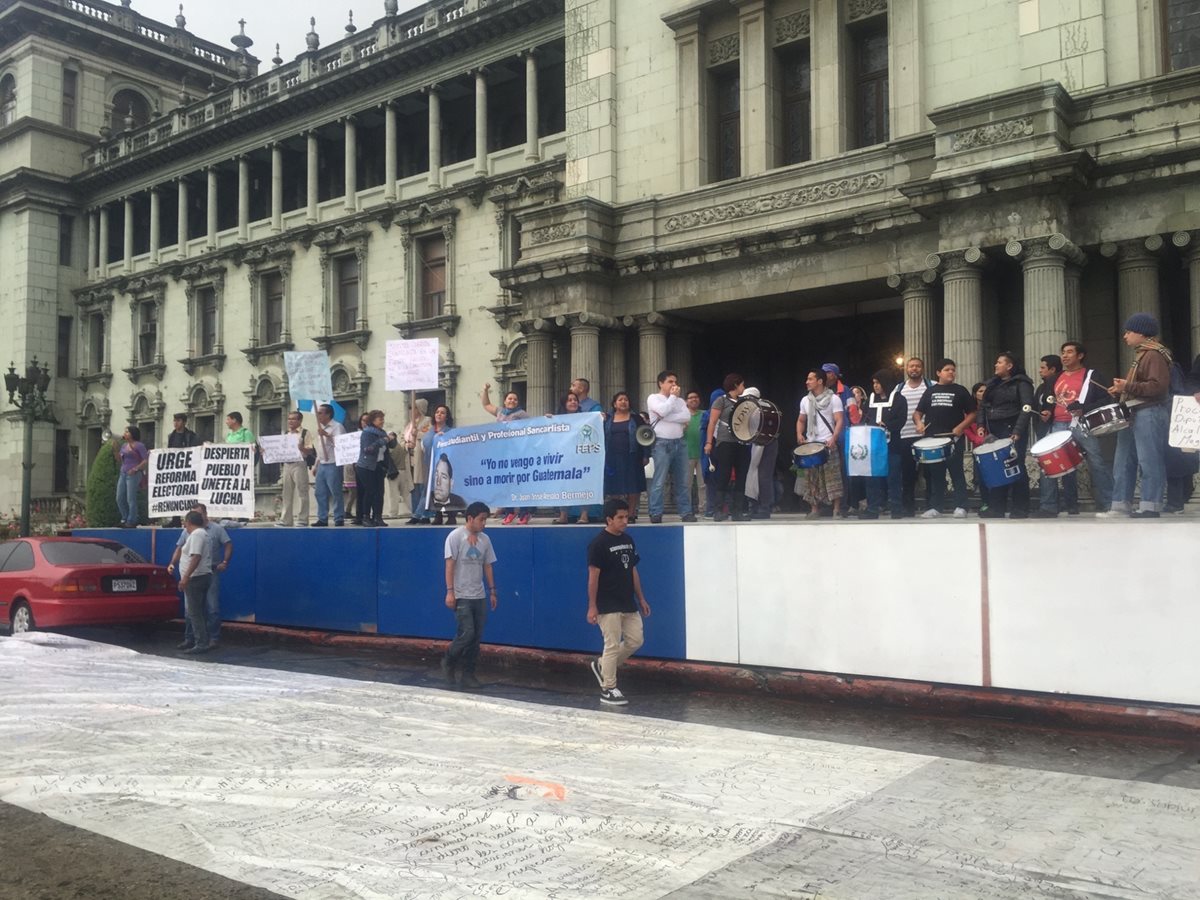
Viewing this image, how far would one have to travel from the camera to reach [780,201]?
19266 mm

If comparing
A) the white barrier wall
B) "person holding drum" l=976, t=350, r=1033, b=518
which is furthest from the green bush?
"person holding drum" l=976, t=350, r=1033, b=518

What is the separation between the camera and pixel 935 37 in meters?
18.4

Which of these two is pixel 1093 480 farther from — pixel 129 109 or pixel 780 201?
pixel 129 109

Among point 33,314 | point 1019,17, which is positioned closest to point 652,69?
point 1019,17

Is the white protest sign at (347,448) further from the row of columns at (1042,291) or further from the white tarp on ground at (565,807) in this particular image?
the row of columns at (1042,291)

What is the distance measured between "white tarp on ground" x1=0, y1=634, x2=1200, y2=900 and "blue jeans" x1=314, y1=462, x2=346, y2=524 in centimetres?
652

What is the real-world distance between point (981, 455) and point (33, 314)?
41258mm

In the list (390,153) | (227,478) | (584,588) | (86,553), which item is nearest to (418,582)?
(584,588)

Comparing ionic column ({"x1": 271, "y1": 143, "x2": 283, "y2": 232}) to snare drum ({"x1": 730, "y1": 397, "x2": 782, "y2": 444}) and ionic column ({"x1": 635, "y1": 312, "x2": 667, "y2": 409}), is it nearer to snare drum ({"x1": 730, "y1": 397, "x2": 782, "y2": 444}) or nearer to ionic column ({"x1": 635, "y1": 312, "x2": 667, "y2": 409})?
ionic column ({"x1": 635, "y1": 312, "x2": 667, "y2": 409})

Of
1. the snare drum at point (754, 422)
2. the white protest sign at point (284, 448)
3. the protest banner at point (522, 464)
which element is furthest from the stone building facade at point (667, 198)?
the protest banner at point (522, 464)

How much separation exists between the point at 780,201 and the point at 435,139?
1467 centimetres

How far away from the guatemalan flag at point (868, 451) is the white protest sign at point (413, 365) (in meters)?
6.28

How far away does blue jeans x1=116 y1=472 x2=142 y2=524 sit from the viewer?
18828 millimetres

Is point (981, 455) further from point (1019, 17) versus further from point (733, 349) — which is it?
point (733, 349)
